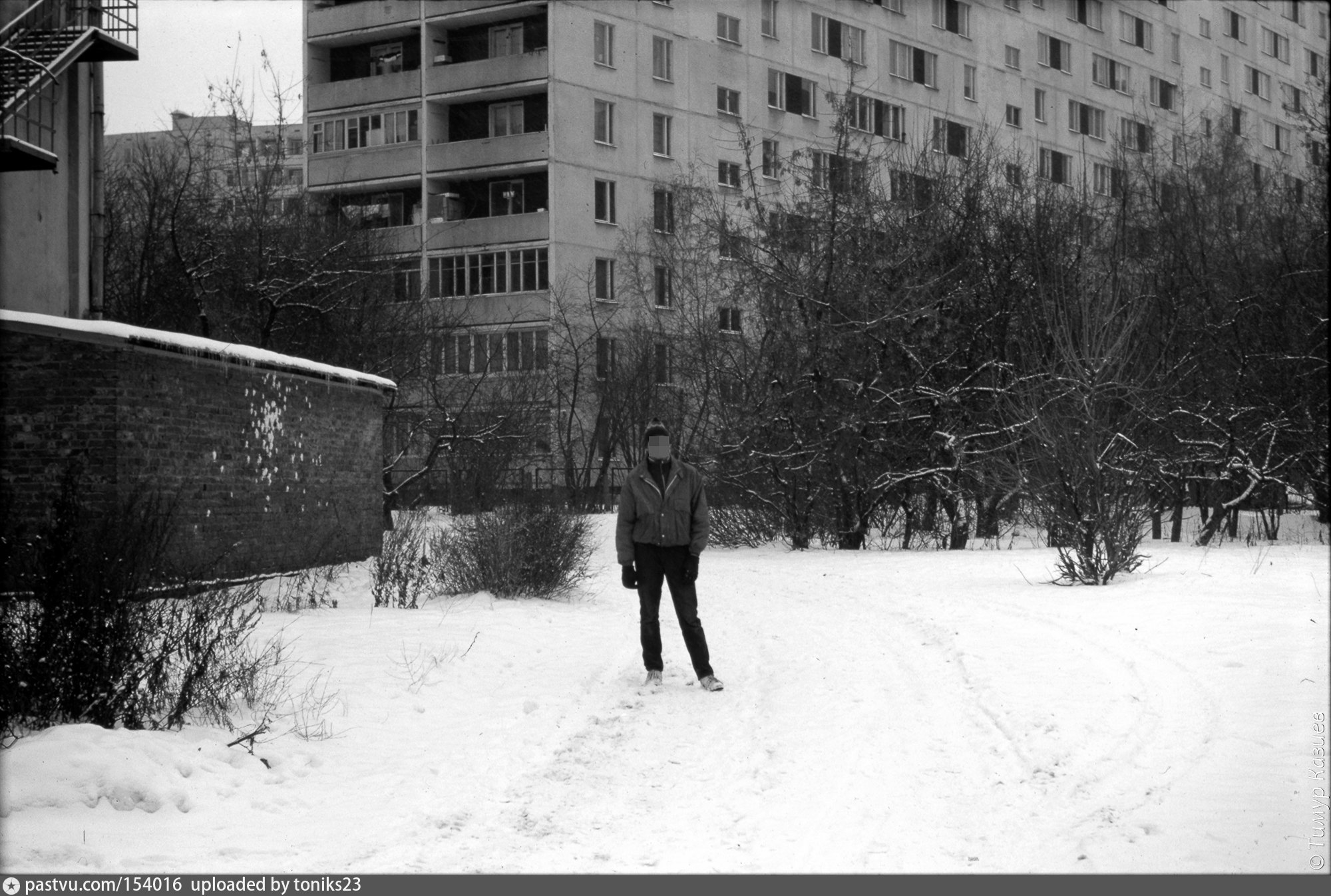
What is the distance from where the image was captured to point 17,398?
16094 millimetres

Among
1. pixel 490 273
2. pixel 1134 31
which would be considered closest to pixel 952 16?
pixel 1134 31

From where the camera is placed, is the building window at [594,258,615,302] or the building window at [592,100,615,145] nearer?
the building window at [592,100,615,145]

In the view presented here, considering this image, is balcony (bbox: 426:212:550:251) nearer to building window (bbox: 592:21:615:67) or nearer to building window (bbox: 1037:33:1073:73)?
building window (bbox: 592:21:615:67)

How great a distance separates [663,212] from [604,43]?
7.06 m

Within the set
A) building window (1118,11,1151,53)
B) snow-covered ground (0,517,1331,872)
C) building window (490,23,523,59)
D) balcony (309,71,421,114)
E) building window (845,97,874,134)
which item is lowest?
snow-covered ground (0,517,1331,872)

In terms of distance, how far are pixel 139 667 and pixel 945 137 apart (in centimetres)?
2708

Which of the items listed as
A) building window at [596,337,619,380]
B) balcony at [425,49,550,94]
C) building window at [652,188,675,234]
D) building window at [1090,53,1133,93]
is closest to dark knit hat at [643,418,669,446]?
building window at [652,188,675,234]

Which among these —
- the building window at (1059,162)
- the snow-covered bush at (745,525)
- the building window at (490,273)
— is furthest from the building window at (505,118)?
the snow-covered bush at (745,525)

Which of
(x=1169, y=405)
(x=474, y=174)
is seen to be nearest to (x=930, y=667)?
(x=1169, y=405)

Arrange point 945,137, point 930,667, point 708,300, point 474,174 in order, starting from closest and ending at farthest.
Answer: point 930,667 < point 945,137 < point 708,300 < point 474,174

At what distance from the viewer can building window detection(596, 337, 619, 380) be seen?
155 ft

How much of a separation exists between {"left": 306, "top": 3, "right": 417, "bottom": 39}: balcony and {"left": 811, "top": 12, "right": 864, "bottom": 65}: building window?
54.8 feet

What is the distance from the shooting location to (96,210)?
2283 cm

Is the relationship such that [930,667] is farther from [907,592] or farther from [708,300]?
[708,300]
